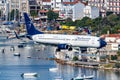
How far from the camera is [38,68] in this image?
26562mm

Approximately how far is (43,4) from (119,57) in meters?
21.8

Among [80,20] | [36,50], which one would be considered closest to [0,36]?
[80,20]

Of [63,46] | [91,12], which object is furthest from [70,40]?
[91,12]

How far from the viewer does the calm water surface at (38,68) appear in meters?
24.5

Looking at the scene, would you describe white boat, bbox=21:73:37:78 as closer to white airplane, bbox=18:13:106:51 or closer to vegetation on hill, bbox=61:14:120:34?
white airplane, bbox=18:13:106:51

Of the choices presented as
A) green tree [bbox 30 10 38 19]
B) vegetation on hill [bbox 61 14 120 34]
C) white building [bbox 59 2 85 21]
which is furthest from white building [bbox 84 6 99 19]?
green tree [bbox 30 10 38 19]

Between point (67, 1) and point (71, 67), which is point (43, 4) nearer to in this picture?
point (67, 1)

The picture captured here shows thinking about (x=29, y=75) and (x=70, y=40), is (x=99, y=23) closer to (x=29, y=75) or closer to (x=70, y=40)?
(x=70, y=40)

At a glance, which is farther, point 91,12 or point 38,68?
point 91,12

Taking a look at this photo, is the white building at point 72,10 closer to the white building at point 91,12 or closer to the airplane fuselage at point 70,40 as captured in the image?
the white building at point 91,12

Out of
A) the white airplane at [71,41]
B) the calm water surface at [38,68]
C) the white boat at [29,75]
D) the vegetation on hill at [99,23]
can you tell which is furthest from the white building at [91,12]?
the white boat at [29,75]

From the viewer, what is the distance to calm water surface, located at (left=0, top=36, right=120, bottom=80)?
24500 mm

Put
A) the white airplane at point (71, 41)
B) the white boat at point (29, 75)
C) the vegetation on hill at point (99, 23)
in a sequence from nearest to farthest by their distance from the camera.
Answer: the white boat at point (29, 75) → the white airplane at point (71, 41) → the vegetation on hill at point (99, 23)

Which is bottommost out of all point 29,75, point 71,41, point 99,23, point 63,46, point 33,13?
point 33,13
